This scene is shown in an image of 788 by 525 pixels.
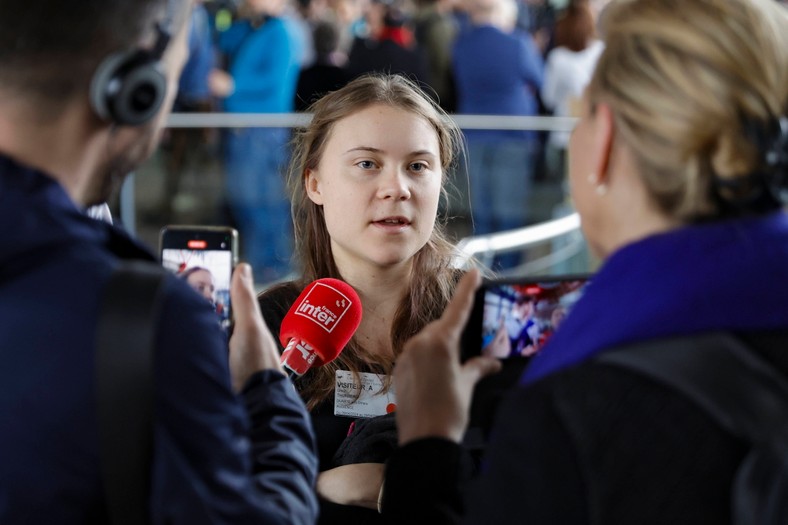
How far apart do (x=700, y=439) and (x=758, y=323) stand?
139 mm

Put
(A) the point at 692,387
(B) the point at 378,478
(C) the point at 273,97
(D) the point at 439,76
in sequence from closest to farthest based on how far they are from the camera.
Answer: (A) the point at 692,387, (B) the point at 378,478, (C) the point at 273,97, (D) the point at 439,76

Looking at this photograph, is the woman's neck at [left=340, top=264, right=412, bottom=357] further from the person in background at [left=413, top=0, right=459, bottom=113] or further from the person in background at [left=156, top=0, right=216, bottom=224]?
the person in background at [left=413, top=0, right=459, bottom=113]

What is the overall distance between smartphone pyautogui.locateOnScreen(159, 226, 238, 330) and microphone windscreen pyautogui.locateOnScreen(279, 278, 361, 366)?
180 mm

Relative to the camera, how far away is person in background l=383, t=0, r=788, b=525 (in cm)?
105

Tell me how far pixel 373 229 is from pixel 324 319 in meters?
0.35

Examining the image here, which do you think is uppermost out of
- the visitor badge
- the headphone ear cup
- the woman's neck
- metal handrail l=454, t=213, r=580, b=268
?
the headphone ear cup

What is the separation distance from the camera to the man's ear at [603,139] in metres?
1.16

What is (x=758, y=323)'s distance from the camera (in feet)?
3.54

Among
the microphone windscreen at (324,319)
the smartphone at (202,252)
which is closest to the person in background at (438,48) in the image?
the smartphone at (202,252)

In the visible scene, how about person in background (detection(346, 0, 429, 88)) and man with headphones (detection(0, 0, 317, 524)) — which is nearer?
man with headphones (detection(0, 0, 317, 524))

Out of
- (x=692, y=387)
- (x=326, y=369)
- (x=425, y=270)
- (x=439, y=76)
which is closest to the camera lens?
(x=692, y=387)

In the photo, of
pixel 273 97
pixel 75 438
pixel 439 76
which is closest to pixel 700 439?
pixel 75 438

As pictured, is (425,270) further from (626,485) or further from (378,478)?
(626,485)

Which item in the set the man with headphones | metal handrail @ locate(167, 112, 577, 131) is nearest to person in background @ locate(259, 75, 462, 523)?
the man with headphones
